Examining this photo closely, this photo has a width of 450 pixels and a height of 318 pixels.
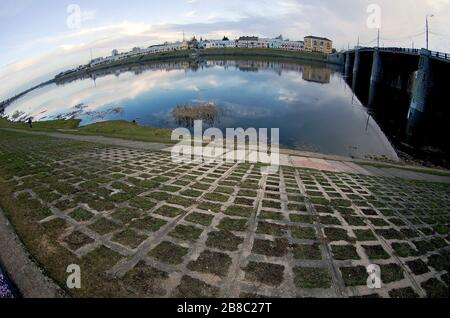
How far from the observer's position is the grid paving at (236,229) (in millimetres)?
6027

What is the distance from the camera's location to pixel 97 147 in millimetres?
19656

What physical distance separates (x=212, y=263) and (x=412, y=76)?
83.0 meters

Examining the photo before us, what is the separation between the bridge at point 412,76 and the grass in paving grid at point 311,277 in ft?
140

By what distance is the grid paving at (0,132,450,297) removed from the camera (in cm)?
603

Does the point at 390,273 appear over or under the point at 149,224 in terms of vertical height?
under

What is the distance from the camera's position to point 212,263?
6.43 metres

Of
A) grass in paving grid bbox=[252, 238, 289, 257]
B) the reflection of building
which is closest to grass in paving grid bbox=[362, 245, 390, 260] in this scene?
grass in paving grid bbox=[252, 238, 289, 257]

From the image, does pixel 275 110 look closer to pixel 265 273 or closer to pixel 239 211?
pixel 239 211

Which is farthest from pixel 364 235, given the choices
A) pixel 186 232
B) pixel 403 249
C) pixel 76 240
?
pixel 76 240

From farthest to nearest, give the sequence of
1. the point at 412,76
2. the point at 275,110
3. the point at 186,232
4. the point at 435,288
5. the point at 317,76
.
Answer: the point at 317,76 → the point at 412,76 → the point at 275,110 → the point at 186,232 → the point at 435,288

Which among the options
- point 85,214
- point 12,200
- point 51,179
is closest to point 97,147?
point 51,179

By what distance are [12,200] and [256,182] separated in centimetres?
916

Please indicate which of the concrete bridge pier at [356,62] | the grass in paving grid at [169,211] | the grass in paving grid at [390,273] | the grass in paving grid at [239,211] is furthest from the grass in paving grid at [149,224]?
the concrete bridge pier at [356,62]

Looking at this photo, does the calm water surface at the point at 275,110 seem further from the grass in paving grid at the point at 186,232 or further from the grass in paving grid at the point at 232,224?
the grass in paving grid at the point at 186,232
